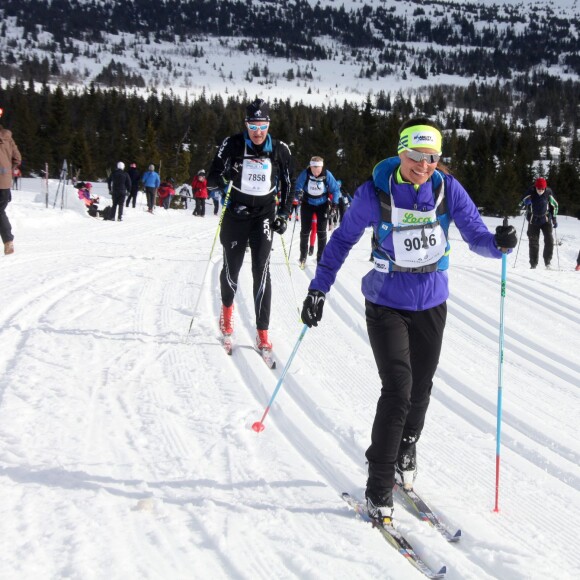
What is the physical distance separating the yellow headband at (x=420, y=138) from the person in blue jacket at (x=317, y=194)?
6.67 meters

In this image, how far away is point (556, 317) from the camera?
25.2 ft

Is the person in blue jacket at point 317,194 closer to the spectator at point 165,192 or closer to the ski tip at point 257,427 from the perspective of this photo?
the ski tip at point 257,427

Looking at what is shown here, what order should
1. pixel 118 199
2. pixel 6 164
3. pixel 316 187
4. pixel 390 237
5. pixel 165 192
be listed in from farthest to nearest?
pixel 165 192 < pixel 118 199 < pixel 316 187 < pixel 6 164 < pixel 390 237

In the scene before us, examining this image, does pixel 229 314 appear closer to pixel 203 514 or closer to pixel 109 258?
pixel 203 514

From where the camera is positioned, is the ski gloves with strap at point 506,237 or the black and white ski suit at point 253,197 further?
the black and white ski suit at point 253,197

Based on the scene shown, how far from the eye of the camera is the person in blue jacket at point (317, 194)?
9.58 m

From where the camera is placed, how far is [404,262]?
9.37 feet

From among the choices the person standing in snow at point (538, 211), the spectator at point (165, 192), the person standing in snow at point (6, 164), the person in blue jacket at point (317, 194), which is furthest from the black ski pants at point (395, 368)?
the spectator at point (165, 192)

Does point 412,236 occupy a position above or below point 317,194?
below

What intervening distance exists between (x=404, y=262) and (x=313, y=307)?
0.53 metres

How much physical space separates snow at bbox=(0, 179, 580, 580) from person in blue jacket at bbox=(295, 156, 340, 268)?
2.94m

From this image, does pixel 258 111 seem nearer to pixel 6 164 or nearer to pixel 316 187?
pixel 316 187

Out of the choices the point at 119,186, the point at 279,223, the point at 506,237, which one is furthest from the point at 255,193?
the point at 119,186

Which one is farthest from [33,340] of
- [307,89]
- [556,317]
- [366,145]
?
[307,89]
